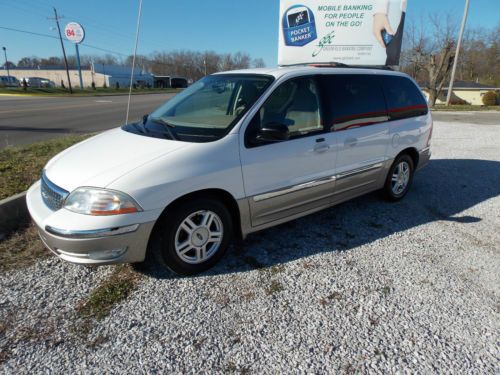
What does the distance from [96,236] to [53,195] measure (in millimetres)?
615

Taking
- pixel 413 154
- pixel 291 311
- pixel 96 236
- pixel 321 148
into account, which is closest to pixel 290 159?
pixel 321 148

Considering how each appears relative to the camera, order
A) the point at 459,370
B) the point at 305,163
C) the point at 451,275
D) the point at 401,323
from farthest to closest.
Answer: the point at 305,163 → the point at 451,275 → the point at 401,323 → the point at 459,370

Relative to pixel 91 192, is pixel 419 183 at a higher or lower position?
lower

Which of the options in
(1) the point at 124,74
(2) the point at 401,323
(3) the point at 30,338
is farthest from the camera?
(1) the point at 124,74

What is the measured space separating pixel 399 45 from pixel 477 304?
10166mm

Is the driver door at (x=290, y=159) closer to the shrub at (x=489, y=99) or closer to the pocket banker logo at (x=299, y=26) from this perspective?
the pocket banker logo at (x=299, y=26)

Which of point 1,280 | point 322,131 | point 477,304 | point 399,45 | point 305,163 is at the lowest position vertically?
point 477,304

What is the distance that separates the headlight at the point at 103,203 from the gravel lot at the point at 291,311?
2.46 ft

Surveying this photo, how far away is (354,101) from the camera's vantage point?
4.00 m

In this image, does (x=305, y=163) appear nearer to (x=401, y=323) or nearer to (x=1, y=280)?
(x=401, y=323)

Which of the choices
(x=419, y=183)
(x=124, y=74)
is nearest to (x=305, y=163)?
(x=419, y=183)

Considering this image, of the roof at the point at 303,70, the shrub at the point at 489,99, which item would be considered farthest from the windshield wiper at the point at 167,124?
the shrub at the point at 489,99

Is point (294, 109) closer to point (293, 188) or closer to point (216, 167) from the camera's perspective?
point (293, 188)

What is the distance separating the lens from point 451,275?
3164 millimetres
